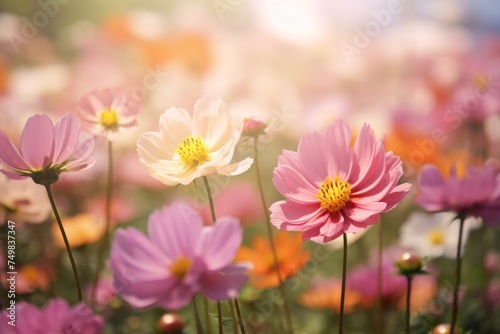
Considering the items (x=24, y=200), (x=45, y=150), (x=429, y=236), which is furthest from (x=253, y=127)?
(x=429, y=236)

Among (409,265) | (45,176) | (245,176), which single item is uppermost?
(45,176)

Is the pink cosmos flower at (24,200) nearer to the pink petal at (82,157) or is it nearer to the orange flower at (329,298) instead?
the pink petal at (82,157)

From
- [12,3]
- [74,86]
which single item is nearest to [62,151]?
[74,86]

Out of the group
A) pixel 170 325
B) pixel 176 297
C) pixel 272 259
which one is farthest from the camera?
pixel 272 259

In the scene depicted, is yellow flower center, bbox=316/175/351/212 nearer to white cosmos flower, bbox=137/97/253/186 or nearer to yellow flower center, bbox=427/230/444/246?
white cosmos flower, bbox=137/97/253/186

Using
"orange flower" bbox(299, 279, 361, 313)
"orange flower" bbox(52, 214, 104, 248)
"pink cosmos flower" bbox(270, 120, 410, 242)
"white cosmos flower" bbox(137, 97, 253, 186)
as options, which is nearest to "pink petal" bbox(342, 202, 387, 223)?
"pink cosmos flower" bbox(270, 120, 410, 242)

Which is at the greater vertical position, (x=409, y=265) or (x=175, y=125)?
(x=175, y=125)

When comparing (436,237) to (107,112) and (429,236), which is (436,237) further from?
(107,112)
